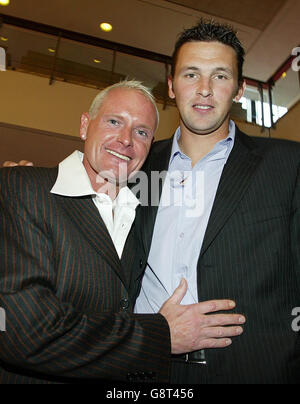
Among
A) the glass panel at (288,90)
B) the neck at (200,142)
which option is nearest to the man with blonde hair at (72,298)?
the neck at (200,142)

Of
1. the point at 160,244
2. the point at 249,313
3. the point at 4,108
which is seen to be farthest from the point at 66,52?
the point at 249,313

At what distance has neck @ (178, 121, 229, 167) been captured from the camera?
193 cm

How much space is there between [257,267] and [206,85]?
40.4 inches

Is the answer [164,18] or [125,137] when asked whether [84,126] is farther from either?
[164,18]

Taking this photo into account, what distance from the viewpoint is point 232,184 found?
1547 millimetres

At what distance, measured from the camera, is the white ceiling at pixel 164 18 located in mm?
5402

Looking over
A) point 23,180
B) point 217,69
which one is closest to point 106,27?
point 217,69

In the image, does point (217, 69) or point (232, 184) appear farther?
point (217, 69)

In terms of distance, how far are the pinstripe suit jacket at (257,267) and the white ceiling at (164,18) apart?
4.89 metres

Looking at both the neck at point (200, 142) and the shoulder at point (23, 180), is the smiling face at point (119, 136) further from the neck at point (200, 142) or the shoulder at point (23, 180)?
the shoulder at point (23, 180)

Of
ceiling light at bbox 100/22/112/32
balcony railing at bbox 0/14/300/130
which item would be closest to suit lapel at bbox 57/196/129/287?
balcony railing at bbox 0/14/300/130

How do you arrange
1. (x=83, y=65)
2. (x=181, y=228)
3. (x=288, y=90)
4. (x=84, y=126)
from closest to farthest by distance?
(x=181, y=228), (x=84, y=126), (x=83, y=65), (x=288, y=90)

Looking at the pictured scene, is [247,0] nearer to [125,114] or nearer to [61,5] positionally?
[61,5]
